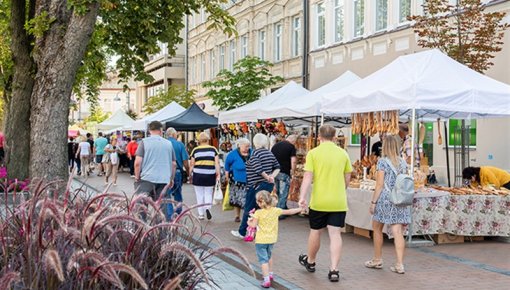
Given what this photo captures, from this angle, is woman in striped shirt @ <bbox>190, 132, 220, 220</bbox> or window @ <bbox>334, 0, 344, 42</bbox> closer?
woman in striped shirt @ <bbox>190, 132, 220, 220</bbox>

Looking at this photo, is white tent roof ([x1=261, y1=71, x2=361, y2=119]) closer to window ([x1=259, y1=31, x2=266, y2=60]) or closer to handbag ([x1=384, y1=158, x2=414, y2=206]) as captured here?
handbag ([x1=384, y1=158, x2=414, y2=206])

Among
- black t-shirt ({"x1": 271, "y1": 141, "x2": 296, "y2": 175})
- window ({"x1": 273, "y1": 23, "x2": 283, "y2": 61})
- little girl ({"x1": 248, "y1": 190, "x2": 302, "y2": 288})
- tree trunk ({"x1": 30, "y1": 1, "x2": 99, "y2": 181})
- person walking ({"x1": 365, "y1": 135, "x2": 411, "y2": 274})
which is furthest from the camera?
window ({"x1": 273, "y1": 23, "x2": 283, "y2": 61})

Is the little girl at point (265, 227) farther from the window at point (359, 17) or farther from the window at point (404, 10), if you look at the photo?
the window at point (359, 17)

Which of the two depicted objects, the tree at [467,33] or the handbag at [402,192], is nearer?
the handbag at [402,192]

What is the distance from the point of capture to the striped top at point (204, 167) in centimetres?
1220

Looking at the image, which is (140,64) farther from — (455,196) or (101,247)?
(101,247)

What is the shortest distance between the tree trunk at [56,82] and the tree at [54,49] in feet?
0.05

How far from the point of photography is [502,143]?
1683cm

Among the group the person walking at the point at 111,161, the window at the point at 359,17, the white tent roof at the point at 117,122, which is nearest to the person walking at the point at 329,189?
the person walking at the point at 111,161

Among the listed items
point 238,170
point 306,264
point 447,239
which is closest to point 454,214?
point 447,239

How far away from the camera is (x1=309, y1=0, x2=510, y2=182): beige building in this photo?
55.4ft

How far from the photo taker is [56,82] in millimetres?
9602

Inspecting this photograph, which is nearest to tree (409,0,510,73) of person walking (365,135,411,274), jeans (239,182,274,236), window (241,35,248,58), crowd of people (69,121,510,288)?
crowd of people (69,121,510,288)

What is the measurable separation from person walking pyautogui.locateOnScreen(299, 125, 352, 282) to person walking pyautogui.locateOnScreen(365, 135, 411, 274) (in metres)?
0.64
